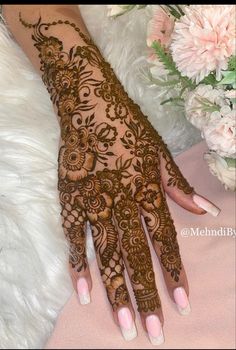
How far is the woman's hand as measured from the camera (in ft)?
3.08

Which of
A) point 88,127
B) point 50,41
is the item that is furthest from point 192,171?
point 50,41

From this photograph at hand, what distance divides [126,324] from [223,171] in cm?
33

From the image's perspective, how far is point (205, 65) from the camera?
2.89 feet

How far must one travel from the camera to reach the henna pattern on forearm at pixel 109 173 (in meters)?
0.96

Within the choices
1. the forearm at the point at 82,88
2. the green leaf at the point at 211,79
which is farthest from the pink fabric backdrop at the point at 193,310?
the green leaf at the point at 211,79

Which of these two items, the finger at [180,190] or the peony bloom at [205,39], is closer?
the peony bloom at [205,39]

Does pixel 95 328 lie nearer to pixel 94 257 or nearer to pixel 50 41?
pixel 94 257

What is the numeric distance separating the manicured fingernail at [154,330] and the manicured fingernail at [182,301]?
4cm

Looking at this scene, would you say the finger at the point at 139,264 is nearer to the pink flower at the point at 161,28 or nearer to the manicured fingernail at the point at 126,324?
the manicured fingernail at the point at 126,324

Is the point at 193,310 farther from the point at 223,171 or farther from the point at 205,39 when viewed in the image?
the point at 205,39

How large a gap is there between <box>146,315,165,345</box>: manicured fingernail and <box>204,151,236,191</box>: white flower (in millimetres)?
288

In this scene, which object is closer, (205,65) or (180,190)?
(205,65)

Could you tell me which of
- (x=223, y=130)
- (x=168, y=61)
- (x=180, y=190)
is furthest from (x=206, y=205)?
(x=168, y=61)

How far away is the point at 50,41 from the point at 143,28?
0.64 feet
